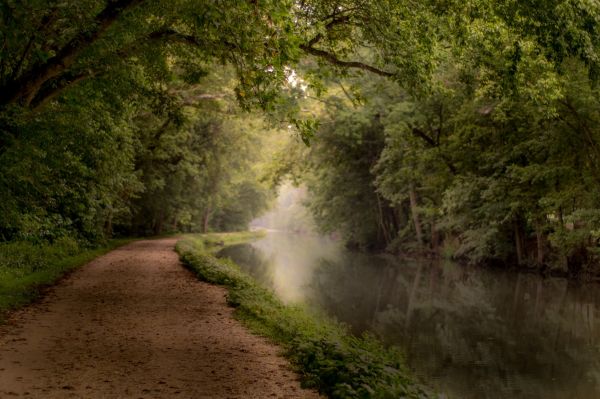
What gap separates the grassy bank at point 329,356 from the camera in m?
5.84

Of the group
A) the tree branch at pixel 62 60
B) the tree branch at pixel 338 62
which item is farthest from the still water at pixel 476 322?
the tree branch at pixel 62 60

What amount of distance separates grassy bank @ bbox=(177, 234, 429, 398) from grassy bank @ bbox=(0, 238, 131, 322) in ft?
14.2

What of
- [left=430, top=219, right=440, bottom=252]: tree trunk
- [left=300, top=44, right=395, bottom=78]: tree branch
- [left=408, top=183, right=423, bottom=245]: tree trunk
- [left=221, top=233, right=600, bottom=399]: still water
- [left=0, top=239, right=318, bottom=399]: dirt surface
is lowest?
[left=221, top=233, right=600, bottom=399]: still water

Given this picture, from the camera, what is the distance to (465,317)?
15352 mm

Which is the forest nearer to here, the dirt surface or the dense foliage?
the dense foliage

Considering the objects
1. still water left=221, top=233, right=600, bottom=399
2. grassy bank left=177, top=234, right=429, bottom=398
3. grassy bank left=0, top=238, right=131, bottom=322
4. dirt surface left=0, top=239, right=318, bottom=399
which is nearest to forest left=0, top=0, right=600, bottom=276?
grassy bank left=0, top=238, right=131, bottom=322

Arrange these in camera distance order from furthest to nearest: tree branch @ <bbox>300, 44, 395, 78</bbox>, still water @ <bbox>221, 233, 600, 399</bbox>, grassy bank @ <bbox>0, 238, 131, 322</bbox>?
1. grassy bank @ <bbox>0, 238, 131, 322</bbox>
2. tree branch @ <bbox>300, 44, 395, 78</bbox>
3. still water @ <bbox>221, 233, 600, 399</bbox>

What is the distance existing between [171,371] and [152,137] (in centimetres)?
2285

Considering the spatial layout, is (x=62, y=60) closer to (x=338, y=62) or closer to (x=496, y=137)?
(x=338, y=62)

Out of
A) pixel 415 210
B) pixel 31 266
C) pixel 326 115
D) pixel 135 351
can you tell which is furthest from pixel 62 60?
pixel 415 210

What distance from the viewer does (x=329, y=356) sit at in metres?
6.98

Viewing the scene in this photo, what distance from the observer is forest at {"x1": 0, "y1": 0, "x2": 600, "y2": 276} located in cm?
817

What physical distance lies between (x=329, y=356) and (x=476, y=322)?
8982 mm

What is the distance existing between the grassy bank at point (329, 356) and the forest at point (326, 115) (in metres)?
3.32
